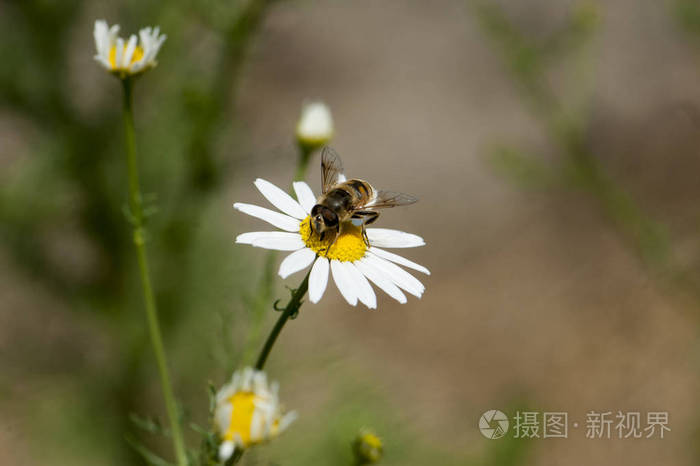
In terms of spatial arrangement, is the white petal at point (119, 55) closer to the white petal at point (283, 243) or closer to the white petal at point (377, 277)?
the white petal at point (283, 243)

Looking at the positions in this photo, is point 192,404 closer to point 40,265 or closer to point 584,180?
point 40,265

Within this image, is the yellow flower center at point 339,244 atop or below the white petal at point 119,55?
below

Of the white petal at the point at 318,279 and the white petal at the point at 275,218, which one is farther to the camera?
the white petal at the point at 275,218

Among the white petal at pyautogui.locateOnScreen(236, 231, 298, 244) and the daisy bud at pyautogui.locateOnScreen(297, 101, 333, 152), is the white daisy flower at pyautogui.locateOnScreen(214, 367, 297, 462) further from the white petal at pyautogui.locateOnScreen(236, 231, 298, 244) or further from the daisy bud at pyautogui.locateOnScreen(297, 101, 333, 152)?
the daisy bud at pyautogui.locateOnScreen(297, 101, 333, 152)

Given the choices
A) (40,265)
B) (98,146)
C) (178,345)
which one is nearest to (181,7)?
(98,146)

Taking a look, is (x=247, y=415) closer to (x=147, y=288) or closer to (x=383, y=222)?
(x=147, y=288)

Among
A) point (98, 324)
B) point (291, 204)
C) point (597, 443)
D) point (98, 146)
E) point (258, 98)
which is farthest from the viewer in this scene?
point (258, 98)

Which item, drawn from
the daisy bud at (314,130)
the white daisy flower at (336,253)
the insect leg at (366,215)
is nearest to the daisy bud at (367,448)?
the white daisy flower at (336,253)

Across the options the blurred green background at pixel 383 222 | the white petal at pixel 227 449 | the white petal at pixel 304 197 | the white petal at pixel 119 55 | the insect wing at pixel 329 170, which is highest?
the blurred green background at pixel 383 222
